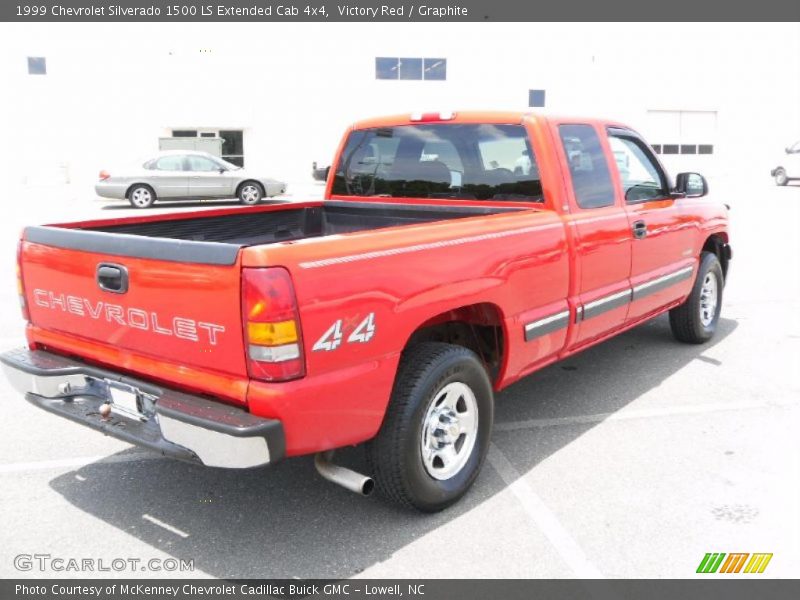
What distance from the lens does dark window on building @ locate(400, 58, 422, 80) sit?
33000mm

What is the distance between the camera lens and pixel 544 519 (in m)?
3.44

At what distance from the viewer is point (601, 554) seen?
10.3ft

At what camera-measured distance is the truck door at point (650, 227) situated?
4895 millimetres

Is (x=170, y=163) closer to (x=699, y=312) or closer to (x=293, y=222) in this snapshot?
(x=293, y=222)

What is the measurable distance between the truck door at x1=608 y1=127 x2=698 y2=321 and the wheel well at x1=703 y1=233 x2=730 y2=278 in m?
0.77

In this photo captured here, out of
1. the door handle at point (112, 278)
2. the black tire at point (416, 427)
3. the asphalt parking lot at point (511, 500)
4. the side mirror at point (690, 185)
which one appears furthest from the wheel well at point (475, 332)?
the side mirror at point (690, 185)

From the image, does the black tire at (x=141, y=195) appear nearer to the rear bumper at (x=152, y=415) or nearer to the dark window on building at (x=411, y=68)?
the dark window on building at (x=411, y=68)

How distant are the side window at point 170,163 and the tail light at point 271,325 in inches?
737

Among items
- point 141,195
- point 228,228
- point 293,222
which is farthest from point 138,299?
point 141,195

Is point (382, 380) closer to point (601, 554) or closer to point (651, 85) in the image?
point (601, 554)

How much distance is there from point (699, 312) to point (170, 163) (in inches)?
676

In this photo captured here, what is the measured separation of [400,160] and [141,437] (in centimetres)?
266

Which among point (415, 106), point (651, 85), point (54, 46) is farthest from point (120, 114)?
point (651, 85)

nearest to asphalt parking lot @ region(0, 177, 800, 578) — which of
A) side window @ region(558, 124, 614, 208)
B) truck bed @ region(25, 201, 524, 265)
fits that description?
truck bed @ region(25, 201, 524, 265)
